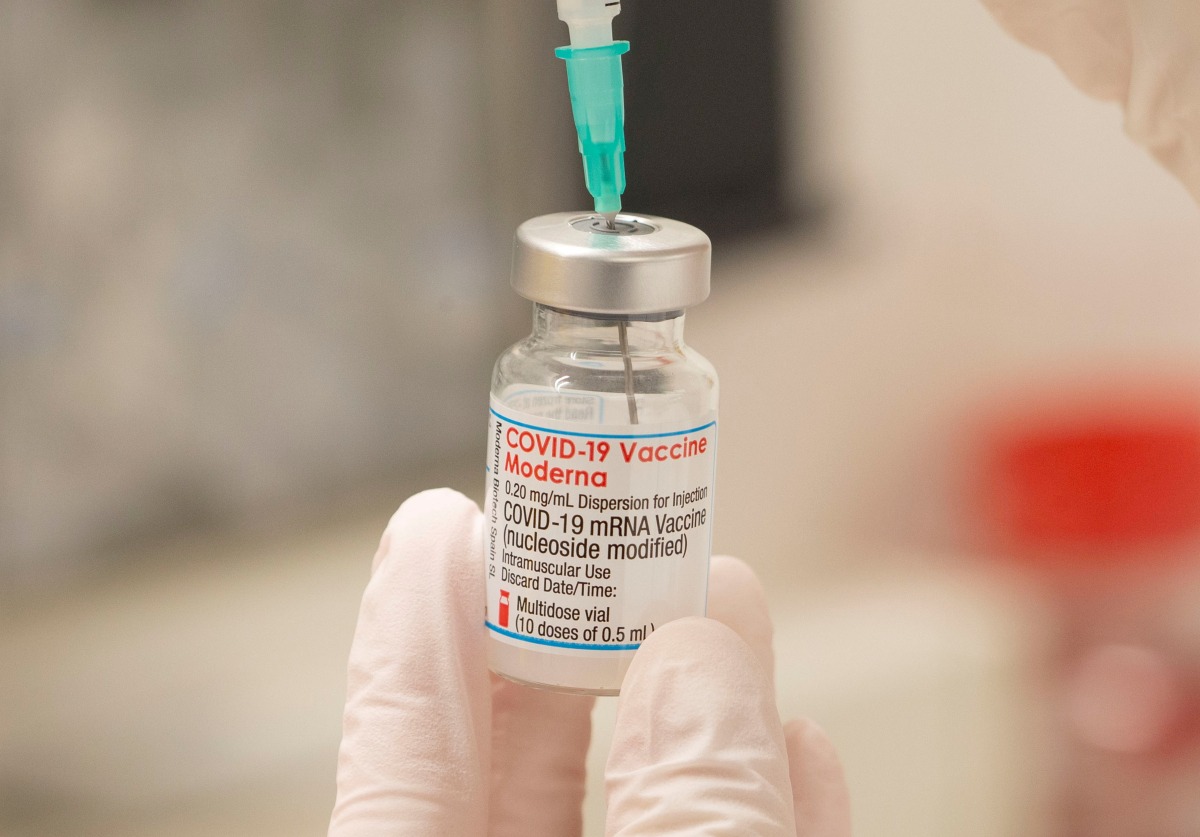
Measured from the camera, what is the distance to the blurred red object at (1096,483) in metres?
1.78

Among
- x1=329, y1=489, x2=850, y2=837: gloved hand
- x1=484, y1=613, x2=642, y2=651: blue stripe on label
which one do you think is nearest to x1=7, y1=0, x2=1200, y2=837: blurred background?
x1=329, y1=489, x2=850, y2=837: gloved hand

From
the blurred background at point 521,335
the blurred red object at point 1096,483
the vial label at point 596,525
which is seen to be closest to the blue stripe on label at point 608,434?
the vial label at point 596,525

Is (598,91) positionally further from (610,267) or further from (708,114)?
(708,114)

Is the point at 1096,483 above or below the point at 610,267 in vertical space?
below

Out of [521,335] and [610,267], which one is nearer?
[610,267]

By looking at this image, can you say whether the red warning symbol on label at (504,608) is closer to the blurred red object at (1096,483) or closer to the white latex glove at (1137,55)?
the white latex glove at (1137,55)

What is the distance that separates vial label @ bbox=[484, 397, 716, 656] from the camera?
633 mm

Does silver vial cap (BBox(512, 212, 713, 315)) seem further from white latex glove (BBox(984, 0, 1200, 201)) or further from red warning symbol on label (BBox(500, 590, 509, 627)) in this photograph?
white latex glove (BBox(984, 0, 1200, 201))

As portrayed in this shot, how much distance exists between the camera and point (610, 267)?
620mm

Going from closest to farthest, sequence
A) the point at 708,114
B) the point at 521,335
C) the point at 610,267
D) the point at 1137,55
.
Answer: the point at 610,267 < the point at 1137,55 < the point at 521,335 < the point at 708,114

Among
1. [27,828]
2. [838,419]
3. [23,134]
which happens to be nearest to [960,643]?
[838,419]

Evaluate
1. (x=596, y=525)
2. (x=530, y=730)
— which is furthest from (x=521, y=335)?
(x=596, y=525)

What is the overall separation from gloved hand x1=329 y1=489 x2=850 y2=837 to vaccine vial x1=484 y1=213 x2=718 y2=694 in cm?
3

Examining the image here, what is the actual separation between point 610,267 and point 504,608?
7.8 inches
